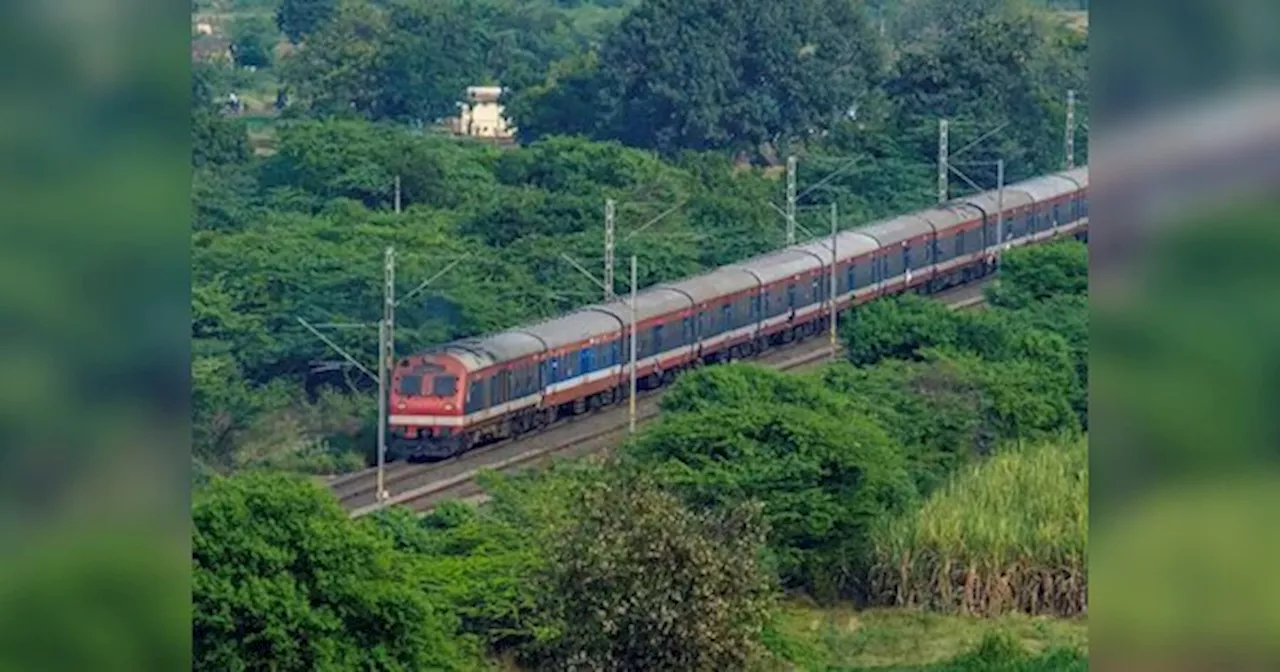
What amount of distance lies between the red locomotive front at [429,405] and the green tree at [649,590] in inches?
152

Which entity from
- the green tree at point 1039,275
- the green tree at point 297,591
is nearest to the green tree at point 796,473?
the green tree at point 297,591

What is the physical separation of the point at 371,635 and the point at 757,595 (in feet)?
3.82

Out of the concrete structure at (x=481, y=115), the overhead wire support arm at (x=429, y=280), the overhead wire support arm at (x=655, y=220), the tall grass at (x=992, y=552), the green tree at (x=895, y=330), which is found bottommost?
the tall grass at (x=992, y=552)

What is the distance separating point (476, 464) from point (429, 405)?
0.37 m

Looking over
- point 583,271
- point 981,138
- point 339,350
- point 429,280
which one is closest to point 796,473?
point 339,350

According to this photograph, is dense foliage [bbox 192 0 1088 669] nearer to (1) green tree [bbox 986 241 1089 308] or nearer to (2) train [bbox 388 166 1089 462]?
(1) green tree [bbox 986 241 1089 308]

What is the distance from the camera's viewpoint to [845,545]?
9414 mm

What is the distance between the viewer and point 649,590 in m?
6.79

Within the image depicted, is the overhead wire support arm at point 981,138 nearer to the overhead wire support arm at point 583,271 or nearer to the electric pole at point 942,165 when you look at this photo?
the electric pole at point 942,165

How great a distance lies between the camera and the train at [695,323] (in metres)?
11.1
